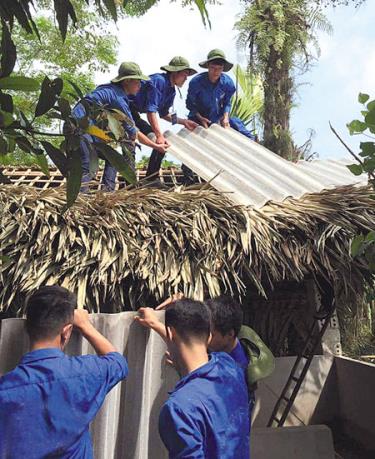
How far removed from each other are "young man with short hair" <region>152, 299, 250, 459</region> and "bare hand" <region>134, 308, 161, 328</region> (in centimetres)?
48

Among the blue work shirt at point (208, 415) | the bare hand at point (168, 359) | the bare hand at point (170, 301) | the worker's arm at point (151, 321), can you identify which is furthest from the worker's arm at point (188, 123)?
the blue work shirt at point (208, 415)

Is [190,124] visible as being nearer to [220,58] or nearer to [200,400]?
[220,58]

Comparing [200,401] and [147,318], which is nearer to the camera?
[200,401]

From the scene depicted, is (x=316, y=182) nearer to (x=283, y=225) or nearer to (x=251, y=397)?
(x=283, y=225)

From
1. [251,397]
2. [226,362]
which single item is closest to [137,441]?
[226,362]

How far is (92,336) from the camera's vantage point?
7.95ft

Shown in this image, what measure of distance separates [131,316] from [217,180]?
59.8 inches

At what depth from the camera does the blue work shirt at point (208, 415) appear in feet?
5.91

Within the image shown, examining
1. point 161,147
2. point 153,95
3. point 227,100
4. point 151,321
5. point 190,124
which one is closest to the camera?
point 151,321

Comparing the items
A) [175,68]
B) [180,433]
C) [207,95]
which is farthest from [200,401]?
[207,95]

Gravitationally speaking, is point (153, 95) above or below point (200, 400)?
above

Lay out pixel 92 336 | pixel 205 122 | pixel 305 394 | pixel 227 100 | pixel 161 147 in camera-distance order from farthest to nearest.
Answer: pixel 227 100, pixel 205 122, pixel 305 394, pixel 161 147, pixel 92 336

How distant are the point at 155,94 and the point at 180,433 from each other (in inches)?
151

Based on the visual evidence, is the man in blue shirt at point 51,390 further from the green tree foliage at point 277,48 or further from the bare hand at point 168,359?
the green tree foliage at point 277,48
